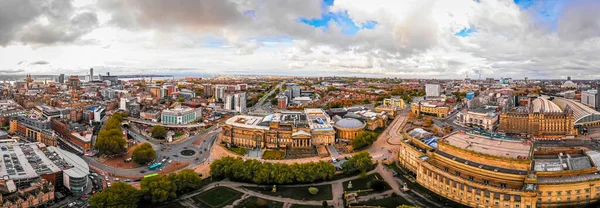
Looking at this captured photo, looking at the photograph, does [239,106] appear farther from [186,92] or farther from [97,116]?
[186,92]

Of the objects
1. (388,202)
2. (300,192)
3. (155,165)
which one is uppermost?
(155,165)

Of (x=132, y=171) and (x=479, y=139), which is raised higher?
(x=479, y=139)

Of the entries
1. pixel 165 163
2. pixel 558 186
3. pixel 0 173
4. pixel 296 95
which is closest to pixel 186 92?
pixel 296 95

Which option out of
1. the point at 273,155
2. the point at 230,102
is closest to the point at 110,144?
the point at 273,155

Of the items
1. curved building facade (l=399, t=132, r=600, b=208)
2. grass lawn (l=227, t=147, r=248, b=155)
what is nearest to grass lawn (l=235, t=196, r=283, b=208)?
curved building facade (l=399, t=132, r=600, b=208)

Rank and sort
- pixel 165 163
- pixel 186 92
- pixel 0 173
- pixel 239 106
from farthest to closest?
pixel 186 92 < pixel 239 106 < pixel 165 163 < pixel 0 173

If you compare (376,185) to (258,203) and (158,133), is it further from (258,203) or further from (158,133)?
(158,133)
